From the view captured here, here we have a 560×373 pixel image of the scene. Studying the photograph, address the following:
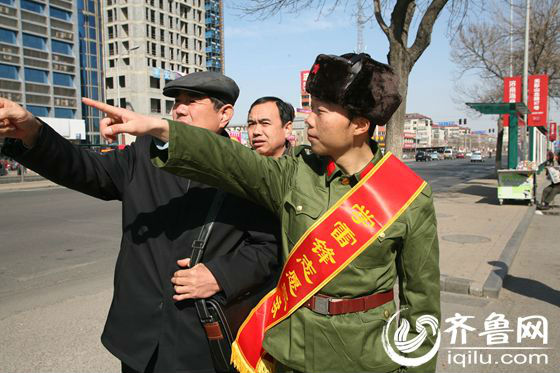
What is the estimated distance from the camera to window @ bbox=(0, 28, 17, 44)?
141 feet

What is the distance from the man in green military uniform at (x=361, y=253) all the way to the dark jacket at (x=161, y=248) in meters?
0.21

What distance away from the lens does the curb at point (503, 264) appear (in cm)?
536

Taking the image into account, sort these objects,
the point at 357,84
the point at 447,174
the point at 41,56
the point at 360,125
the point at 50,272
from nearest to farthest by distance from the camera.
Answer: the point at 357,84
the point at 360,125
the point at 50,272
the point at 447,174
the point at 41,56

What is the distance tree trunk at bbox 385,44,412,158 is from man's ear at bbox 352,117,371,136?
5219 mm

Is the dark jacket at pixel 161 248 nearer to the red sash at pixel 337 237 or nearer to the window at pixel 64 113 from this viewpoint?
the red sash at pixel 337 237

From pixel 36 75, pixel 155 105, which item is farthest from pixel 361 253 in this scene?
pixel 155 105

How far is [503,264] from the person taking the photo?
634cm

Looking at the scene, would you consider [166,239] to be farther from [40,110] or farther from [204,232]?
[40,110]

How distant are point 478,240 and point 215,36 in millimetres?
107384

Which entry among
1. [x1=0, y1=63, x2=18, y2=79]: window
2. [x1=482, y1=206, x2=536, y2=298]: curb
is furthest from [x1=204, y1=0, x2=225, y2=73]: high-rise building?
[x1=482, y1=206, x2=536, y2=298]: curb

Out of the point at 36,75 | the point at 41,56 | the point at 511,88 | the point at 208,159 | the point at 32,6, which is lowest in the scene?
the point at 208,159

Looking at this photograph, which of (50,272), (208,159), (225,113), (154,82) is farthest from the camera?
(154,82)

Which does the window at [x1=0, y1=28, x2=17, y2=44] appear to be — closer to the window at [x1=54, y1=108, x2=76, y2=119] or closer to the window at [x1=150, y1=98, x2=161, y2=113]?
the window at [x1=54, y1=108, x2=76, y2=119]

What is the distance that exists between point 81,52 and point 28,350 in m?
60.5
